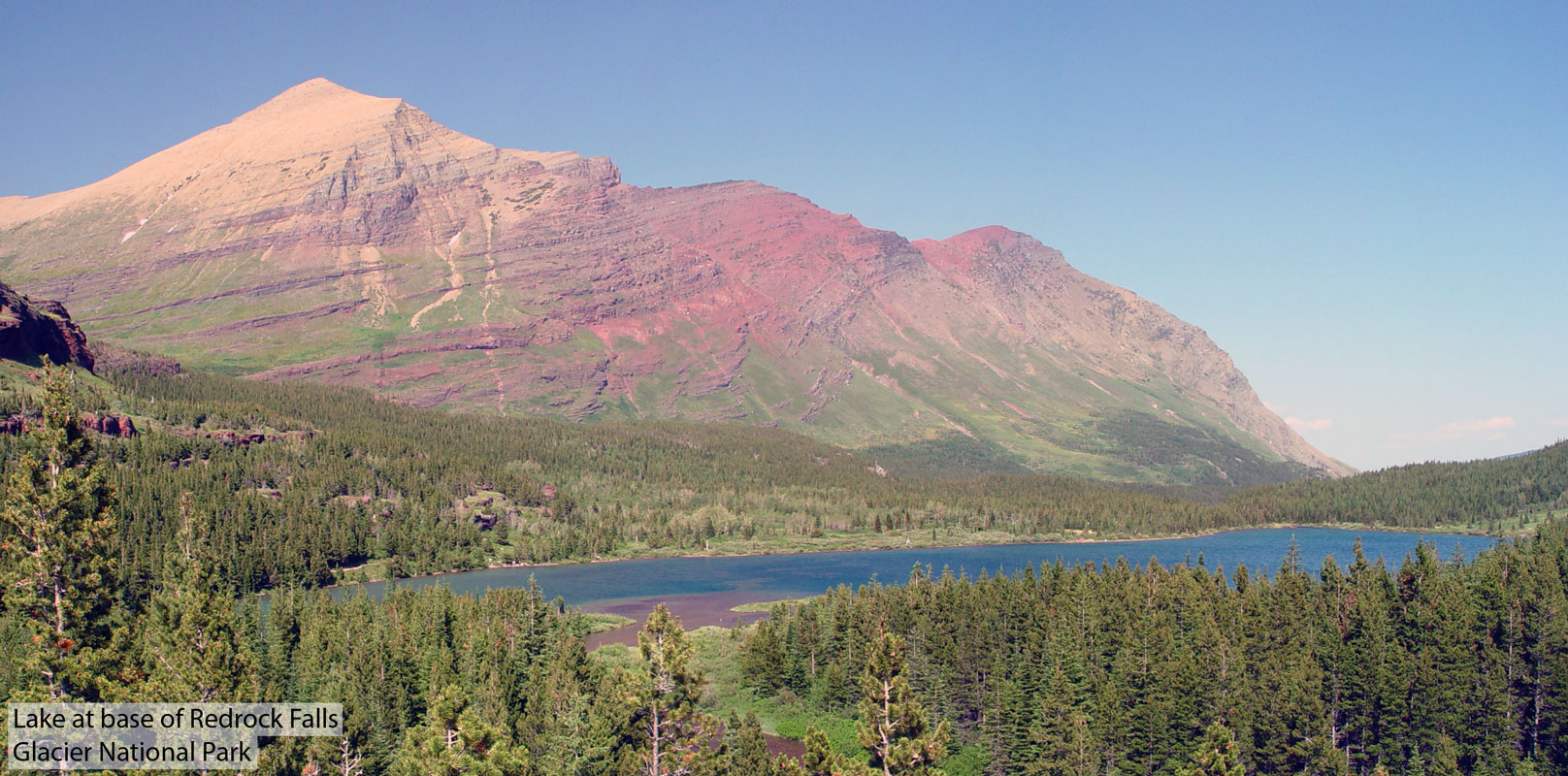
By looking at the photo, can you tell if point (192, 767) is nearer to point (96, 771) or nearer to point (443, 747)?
point (96, 771)

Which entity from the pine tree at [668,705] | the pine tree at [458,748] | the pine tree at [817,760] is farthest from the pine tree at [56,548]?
the pine tree at [817,760]

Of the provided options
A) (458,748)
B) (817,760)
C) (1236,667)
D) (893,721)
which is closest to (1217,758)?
(893,721)

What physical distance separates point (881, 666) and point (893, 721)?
245 cm

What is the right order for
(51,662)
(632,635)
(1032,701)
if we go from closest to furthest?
1. (51,662)
2. (1032,701)
3. (632,635)

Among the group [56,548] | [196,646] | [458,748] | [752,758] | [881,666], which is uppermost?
[56,548]

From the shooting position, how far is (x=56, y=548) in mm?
41469

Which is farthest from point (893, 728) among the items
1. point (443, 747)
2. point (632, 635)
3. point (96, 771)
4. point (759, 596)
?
point (759, 596)

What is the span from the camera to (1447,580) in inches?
4156

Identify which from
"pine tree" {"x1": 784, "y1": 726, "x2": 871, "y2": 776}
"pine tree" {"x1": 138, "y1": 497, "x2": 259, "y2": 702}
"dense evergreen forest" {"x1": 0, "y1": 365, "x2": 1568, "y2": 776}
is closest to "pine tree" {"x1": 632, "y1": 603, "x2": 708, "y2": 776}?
"dense evergreen forest" {"x1": 0, "y1": 365, "x2": 1568, "y2": 776}

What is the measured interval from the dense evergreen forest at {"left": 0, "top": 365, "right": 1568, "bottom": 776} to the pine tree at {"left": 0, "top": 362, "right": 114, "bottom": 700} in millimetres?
95

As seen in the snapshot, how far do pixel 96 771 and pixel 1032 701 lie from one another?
69115 millimetres

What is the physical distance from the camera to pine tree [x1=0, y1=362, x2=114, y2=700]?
41.0 m

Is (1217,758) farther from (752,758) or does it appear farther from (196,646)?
(196,646)

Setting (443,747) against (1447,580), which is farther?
(1447,580)
